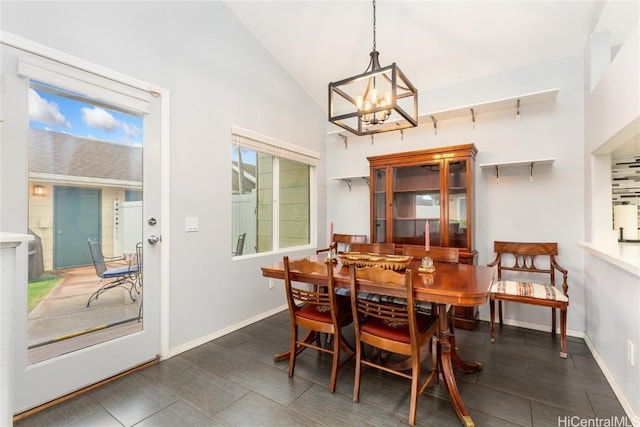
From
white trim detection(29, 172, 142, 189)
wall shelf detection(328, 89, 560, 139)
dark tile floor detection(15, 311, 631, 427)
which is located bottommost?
dark tile floor detection(15, 311, 631, 427)

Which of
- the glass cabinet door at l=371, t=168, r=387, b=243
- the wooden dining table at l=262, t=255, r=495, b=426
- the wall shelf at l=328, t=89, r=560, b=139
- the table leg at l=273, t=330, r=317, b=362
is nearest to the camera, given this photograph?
the wooden dining table at l=262, t=255, r=495, b=426

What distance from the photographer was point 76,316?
197 cm

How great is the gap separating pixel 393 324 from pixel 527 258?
2.05m

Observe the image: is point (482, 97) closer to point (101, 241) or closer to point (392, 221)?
point (392, 221)

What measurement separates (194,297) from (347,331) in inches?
58.8

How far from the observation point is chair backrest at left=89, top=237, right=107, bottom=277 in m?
2.06

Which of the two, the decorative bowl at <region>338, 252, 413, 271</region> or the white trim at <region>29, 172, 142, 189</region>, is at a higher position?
the white trim at <region>29, 172, 142, 189</region>

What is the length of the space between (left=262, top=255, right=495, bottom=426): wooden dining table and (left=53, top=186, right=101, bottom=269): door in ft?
4.07

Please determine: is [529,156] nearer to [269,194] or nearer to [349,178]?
[349,178]

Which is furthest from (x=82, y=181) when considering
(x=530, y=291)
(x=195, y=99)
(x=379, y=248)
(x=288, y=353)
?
(x=530, y=291)

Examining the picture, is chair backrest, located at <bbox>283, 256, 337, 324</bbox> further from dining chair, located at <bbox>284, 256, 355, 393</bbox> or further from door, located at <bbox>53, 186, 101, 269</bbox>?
door, located at <bbox>53, 186, 101, 269</bbox>

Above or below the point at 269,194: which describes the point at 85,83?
above

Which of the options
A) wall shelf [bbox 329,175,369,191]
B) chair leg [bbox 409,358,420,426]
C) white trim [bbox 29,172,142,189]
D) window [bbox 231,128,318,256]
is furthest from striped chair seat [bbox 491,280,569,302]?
white trim [bbox 29,172,142,189]

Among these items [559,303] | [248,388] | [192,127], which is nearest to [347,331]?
[248,388]
